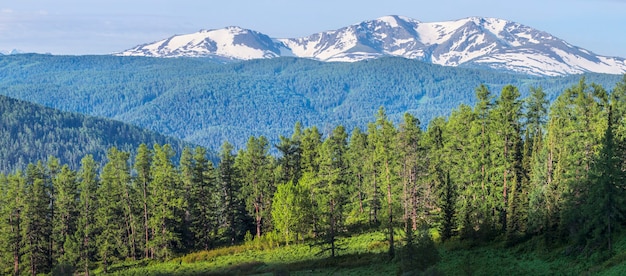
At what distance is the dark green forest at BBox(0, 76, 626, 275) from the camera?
51.1 metres

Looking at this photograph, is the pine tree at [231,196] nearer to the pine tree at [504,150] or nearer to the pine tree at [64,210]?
the pine tree at [64,210]

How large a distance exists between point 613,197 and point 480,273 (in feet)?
32.0

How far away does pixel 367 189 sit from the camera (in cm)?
7894

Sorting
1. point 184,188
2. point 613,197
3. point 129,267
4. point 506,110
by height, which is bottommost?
point 129,267

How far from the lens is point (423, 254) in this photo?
44656 millimetres

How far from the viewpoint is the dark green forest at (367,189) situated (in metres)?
51.1

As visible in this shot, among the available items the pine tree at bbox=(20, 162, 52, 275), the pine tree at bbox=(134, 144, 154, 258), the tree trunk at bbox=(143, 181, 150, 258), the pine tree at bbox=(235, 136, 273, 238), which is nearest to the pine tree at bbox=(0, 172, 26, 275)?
the pine tree at bbox=(20, 162, 52, 275)

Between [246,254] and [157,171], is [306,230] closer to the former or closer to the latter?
[246,254]

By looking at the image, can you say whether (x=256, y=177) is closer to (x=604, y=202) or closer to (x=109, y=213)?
(x=109, y=213)

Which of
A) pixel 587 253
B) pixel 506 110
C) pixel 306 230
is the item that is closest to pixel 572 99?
pixel 506 110

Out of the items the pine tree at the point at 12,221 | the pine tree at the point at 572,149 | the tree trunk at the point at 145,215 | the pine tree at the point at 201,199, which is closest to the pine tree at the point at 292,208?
the pine tree at the point at 201,199

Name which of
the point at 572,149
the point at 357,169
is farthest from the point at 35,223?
the point at 572,149

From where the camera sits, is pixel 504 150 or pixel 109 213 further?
pixel 109 213

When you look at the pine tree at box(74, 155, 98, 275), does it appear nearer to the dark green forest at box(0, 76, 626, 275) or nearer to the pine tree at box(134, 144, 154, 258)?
the dark green forest at box(0, 76, 626, 275)
